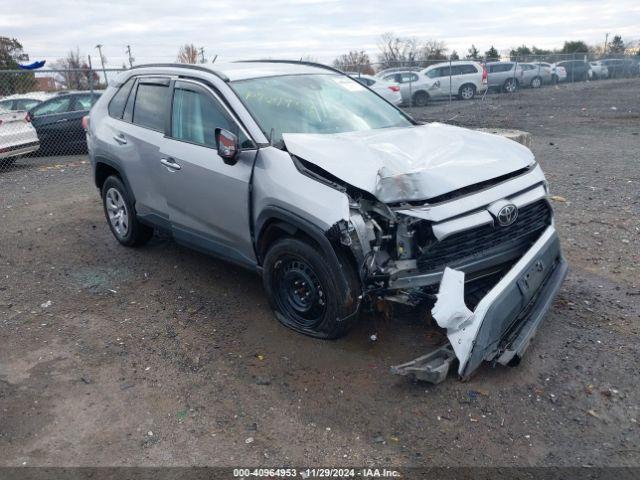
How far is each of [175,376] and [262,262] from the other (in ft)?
3.39

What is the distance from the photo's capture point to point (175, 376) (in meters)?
3.75

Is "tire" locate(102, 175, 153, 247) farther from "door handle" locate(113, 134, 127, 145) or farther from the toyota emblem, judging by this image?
the toyota emblem

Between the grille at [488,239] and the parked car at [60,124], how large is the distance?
37.7ft

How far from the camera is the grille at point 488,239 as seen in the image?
11.3 ft

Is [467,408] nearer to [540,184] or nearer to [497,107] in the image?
[540,184]

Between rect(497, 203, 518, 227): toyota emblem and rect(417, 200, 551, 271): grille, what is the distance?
2.1 inches

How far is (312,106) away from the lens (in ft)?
15.1

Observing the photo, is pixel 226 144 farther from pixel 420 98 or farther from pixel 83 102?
pixel 420 98

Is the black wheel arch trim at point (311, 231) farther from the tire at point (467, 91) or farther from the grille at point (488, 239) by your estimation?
the tire at point (467, 91)

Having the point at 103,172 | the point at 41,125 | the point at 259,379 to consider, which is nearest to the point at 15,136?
the point at 41,125

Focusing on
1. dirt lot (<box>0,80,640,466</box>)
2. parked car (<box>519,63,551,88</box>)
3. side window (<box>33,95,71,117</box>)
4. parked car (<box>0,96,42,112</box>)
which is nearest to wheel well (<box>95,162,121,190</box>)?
dirt lot (<box>0,80,640,466</box>)

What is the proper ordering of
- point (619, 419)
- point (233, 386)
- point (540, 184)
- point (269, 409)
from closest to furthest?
point (619, 419)
point (269, 409)
point (233, 386)
point (540, 184)

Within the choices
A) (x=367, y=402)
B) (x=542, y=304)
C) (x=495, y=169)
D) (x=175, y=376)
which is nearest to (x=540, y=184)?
(x=495, y=169)

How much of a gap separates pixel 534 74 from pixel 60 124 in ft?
83.9
